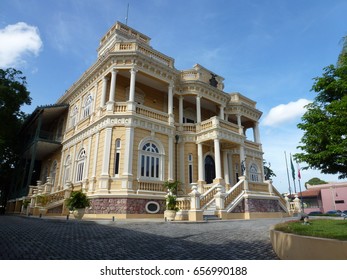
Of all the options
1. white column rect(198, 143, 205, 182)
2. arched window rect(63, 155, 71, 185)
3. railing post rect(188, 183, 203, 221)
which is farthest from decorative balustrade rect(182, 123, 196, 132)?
arched window rect(63, 155, 71, 185)

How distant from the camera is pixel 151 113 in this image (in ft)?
57.3

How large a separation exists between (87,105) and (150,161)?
297 inches

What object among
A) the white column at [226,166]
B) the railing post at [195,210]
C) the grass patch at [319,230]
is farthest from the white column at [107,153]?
the grass patch at [319,230]

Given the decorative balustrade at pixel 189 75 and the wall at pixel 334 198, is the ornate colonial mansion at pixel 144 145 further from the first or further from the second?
the wall at pixel 334 198

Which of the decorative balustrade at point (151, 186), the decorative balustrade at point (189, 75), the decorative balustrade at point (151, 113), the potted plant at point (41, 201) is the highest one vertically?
the decorative balustrade at point (189, 75)

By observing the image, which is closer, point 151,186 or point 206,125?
point 151,186

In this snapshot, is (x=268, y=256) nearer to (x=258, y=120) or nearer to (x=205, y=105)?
(x=205, y=105)

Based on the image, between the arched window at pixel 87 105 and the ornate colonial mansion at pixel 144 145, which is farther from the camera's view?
the arched window at pixel 87 105

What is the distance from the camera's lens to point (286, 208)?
63.7 feet

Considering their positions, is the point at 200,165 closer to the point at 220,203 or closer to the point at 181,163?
the point at 181,163

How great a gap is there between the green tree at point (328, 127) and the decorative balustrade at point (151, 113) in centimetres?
977

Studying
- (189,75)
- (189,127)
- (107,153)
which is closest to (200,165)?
(189,127)

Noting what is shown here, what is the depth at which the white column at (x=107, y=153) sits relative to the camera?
15023 millimetres

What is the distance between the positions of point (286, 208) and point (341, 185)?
2874 cm
